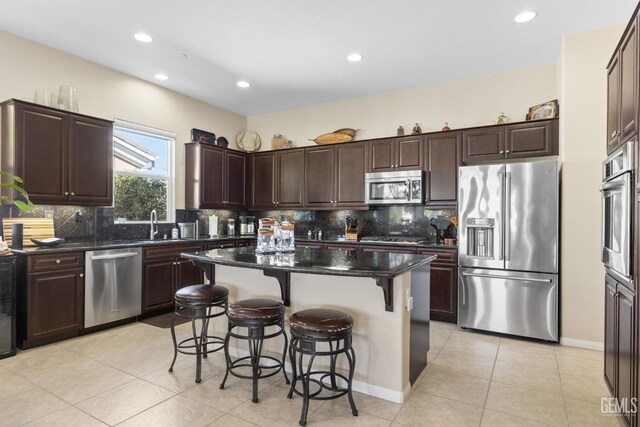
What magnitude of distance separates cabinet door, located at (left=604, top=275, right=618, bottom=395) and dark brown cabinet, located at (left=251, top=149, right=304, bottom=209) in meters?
3.99

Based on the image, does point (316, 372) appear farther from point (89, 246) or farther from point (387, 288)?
point (89, 246)

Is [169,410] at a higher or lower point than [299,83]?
lower

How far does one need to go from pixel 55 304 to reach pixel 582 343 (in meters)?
5.14

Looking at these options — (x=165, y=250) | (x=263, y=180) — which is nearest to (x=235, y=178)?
(x=263, y=180)

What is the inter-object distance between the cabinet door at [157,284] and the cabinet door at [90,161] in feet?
3.02

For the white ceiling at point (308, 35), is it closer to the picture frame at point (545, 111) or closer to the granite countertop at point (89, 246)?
the picture frame at point (545, 111)

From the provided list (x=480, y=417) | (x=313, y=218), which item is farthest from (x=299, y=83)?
(x=480, y=417)

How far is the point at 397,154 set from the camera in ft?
15.7

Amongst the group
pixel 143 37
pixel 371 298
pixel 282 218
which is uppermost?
pixel 143 37

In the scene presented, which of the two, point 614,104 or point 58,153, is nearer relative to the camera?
point 614,104

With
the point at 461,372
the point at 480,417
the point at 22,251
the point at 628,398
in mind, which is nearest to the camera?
the point at 628,398

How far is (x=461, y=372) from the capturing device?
2848 mm

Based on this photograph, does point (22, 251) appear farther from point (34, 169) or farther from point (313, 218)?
point (313, 218)

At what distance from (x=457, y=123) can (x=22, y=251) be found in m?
5.06
